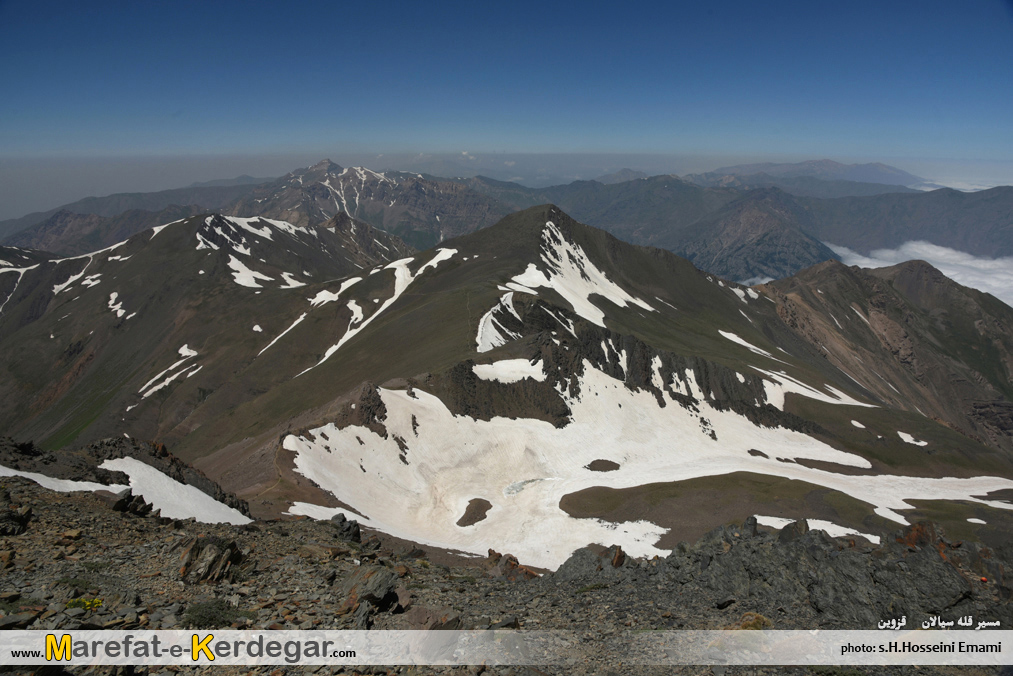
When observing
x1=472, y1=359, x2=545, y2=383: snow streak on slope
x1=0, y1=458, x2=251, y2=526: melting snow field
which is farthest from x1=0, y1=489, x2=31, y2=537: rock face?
x1=472, y1=359, x2=545, y2=383: snow streak on slope

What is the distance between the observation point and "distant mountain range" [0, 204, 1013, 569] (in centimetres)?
4919

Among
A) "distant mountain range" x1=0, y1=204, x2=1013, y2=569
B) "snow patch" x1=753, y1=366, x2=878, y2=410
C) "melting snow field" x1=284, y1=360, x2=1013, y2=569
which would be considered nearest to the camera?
"melting snow field" x1=284, y1=360, x2=1013, y2=569

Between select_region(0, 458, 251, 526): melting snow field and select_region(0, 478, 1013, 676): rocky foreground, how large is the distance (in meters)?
4.95

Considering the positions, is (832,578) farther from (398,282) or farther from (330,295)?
(330,295)

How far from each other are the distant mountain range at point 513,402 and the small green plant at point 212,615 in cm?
2379

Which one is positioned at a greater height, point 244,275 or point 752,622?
point 752,622

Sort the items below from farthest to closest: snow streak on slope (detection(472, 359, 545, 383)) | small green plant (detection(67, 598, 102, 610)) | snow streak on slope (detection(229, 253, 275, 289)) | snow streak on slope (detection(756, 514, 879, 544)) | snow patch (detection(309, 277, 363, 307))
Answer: snow streak on slope (detection(229, 253, 275, 289)) → snow patch (detection(309, 277, 363, 307)) → snow streak on slope (detection(472, 359, 545, 383)) → snow streak on slope (detection(756, 514, 879, 544)) → small green plant (detection(67, 598, 102, 610))

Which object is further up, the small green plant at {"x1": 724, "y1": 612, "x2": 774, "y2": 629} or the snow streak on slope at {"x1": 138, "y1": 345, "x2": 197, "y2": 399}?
the small green plant at {"x1": 724, "y1": 612, "x2": 774, "y2": 629}

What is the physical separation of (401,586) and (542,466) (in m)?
43.2

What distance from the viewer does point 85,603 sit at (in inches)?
463

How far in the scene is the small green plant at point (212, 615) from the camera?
12.2 m

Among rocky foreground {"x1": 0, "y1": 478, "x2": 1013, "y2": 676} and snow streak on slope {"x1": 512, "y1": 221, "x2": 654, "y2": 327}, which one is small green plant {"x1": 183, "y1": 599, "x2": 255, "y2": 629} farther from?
snow streak on slope {"x1": 512, "y1": 221, "x2": 654, "y2": 327}

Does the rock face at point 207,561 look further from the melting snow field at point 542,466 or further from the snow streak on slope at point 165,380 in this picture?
the snow streak on slope at point 165,380

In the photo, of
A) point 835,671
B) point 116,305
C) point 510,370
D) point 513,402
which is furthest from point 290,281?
point 835,671
